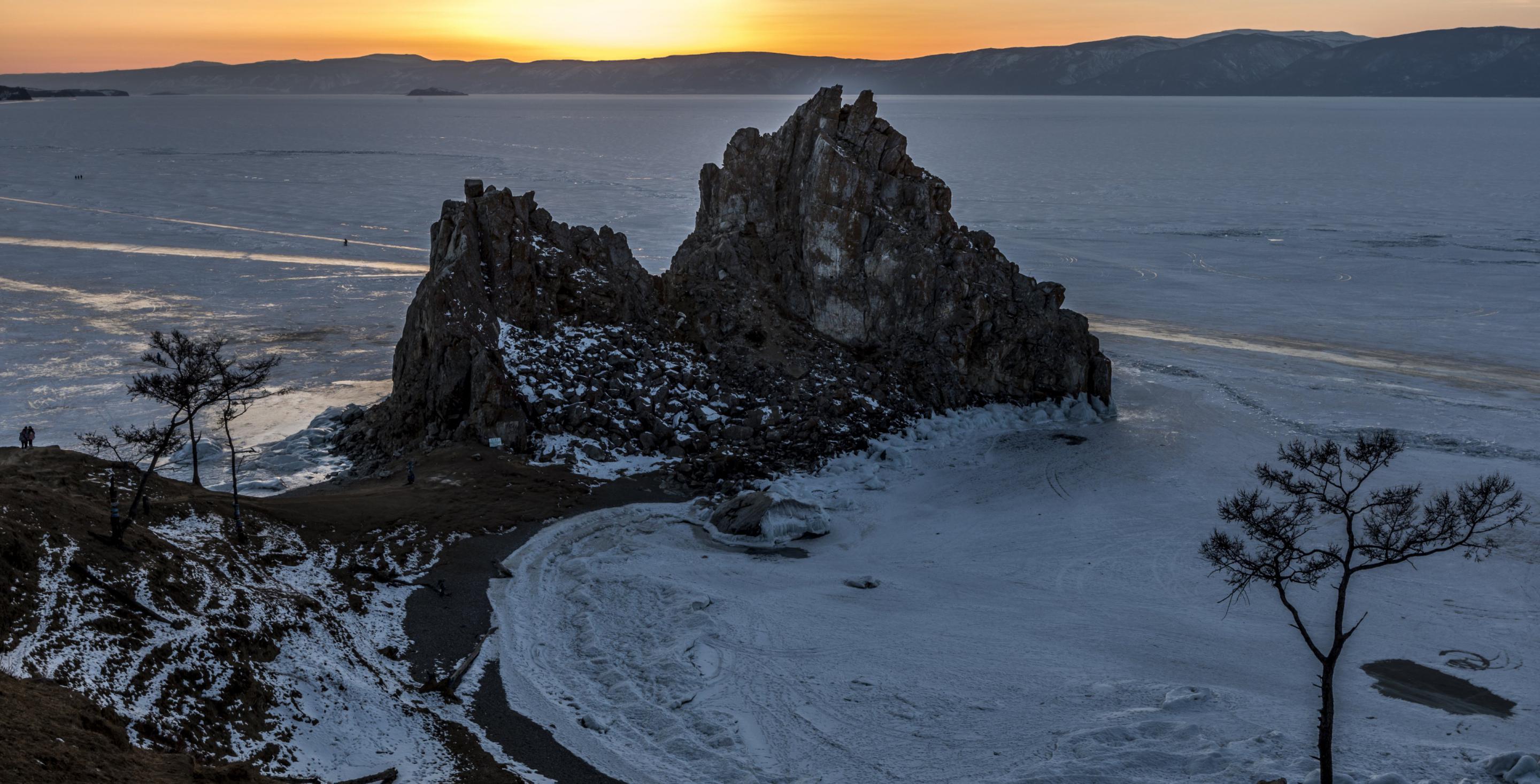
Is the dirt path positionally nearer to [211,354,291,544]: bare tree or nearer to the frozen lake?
[211,354,291,544]: bare tree

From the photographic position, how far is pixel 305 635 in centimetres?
2348

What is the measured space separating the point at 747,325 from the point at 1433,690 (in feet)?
87.7

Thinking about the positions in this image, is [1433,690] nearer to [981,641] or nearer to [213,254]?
[981,641]

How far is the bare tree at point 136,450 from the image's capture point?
2497 centimetres

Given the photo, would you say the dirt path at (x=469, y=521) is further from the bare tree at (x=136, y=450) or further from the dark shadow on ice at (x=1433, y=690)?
the dark shadow on ice at (x=1433, y=690)

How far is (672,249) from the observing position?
75250mm

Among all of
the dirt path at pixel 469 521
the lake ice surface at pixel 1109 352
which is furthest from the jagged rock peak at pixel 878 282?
the dirt path at pixel 469 521

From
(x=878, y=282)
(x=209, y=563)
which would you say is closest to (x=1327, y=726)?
(x=209, y=563)

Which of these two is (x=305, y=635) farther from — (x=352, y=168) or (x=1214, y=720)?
(x=352, y=168)

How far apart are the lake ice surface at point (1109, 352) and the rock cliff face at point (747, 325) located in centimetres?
363

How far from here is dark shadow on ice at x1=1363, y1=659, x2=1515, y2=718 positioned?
75.7 ft

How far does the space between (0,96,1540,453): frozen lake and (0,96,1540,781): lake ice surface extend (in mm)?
332

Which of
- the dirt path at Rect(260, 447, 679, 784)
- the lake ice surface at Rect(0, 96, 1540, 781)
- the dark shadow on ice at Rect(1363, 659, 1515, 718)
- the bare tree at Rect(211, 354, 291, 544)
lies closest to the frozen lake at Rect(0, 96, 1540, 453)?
the lake ice surface at Rect(0, 96, 1540, 781)

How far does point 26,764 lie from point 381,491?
18774 millimetres
